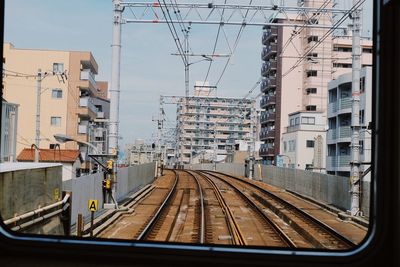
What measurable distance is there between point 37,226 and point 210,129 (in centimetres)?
4180

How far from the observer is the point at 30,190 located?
205 inches

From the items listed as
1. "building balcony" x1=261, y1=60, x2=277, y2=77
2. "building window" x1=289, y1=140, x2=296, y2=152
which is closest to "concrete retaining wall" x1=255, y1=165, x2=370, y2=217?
"building window" x1=289, y1=140, x2=296, y2=152

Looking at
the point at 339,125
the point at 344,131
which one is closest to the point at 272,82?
the point at 339,125

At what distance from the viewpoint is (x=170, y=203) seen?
43.4ft

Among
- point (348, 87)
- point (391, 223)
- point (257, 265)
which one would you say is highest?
point (348, 87)

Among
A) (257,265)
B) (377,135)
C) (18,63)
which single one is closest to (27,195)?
(257,265)

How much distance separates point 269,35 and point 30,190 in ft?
113

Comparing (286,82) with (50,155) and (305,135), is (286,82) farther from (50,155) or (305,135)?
(50,155)

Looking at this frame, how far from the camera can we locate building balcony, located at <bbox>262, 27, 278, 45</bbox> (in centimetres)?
3698

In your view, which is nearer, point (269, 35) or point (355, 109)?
point (355, 109)

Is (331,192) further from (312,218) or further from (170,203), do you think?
(170,203)

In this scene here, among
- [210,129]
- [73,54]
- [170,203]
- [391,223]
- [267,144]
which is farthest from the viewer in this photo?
[210,129]

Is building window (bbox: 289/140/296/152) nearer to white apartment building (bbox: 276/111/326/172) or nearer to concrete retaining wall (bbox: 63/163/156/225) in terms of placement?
white apartment building (bbox: 276/111/326/172)

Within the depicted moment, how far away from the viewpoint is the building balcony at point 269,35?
121ft
